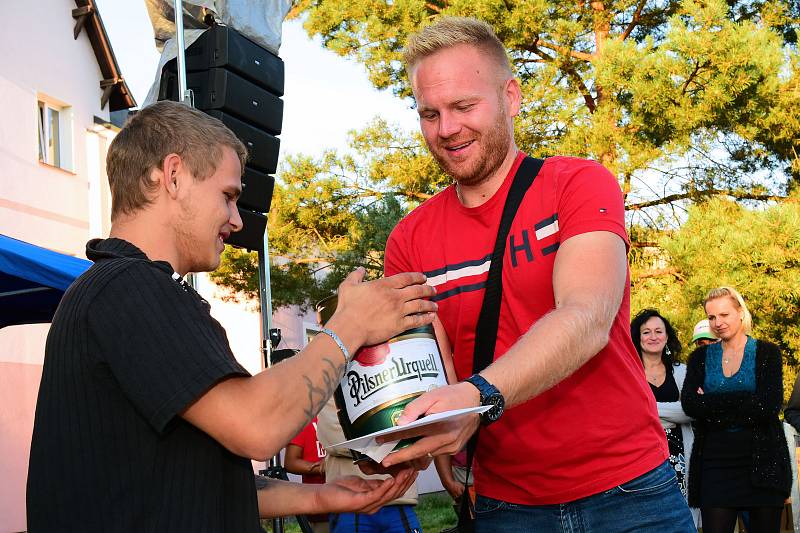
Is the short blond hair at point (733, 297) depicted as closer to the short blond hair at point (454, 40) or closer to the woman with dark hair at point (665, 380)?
the woman with dark hair at point (665, 380)

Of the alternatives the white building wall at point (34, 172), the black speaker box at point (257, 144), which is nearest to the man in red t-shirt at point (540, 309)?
the black speaker box at point (257, 144)

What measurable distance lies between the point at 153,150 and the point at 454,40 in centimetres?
90

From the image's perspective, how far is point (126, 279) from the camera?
1742mm

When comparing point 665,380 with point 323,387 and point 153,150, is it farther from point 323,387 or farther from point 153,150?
point 153,150

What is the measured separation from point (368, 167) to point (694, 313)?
5.27m

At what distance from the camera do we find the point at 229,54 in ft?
20.5

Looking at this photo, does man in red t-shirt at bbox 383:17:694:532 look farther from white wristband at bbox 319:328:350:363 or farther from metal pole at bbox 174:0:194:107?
metal pole at bbox 174:0:194:107

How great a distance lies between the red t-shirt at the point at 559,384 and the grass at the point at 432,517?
8.37 metres

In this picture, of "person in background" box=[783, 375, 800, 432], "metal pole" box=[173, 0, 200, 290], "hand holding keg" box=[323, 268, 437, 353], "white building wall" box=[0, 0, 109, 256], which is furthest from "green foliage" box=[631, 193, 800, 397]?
"white building wall" box=[0, 0, 109, 256]

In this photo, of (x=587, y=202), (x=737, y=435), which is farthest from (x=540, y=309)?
(x=737, y=435)

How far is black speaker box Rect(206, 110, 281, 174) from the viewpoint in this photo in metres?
6.39

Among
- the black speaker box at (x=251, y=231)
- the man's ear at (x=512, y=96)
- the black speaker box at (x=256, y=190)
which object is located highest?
the black speaker box at (x=256, y=190)

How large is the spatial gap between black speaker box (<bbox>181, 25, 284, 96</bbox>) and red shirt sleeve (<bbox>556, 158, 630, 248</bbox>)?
4.36m

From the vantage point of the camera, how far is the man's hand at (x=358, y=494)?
7.32 feet
